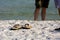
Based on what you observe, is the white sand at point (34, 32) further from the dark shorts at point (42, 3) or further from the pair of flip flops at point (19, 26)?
the dark shorts at point (42, 3)

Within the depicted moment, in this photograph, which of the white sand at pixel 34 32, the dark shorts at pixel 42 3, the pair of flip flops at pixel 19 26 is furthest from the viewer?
the dark shorts at pixel 42 3

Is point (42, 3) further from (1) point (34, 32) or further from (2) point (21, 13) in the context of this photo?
(2) point (21, 13)

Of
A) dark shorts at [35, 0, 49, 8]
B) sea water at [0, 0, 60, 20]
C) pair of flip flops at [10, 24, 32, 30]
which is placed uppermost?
dark shorts at [35, 0, 49, 8]

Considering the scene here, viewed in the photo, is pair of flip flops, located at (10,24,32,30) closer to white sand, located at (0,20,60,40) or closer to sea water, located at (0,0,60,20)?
white sand, located at (0,20,60,40)

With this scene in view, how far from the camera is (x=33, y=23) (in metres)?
6.30

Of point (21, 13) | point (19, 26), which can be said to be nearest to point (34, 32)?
point (19, 26)

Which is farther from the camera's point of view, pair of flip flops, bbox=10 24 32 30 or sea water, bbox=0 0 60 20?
sea water, bbox=0 0 60 20

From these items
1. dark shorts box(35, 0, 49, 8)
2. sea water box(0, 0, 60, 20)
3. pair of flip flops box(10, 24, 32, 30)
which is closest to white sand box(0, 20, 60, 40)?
pair of flip flops box(10, 24, 32, 30)

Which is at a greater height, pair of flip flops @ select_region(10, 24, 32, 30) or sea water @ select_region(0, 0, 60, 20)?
pair of flip flops @ select_region(10, 24, 32, 30)

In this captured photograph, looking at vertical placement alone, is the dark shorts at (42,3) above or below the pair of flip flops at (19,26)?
above

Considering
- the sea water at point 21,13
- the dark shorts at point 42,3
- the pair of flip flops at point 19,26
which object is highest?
the dark shorts at point 42,3

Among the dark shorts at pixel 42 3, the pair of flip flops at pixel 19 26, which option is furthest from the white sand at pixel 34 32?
the dark shorts at pixel 42 3

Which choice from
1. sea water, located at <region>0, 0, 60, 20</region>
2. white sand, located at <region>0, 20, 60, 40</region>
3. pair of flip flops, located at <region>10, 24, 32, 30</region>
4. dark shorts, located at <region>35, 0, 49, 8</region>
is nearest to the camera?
white sand, located at <region>0, 20, 60, 40</region>

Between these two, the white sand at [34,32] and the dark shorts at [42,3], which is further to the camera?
the dark shorts at [42,3]
